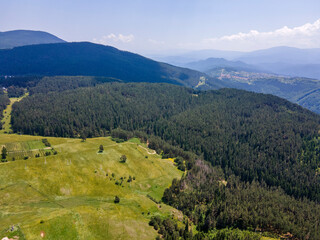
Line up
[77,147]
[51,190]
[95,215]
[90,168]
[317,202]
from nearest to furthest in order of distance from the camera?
1. [95,215]
2. [51,190]
3. [90,168]
4. [317,202]
5. [77,147]

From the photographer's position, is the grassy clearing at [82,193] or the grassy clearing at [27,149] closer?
the grassy clearing at [82,193]

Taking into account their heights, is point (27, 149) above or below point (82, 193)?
above

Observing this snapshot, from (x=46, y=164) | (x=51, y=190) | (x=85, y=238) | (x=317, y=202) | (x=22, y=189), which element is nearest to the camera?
(x=85, y=238)

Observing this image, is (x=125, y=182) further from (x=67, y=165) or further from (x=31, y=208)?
(x=31, y=208)

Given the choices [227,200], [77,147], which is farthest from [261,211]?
[77,147]

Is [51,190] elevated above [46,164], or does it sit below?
below

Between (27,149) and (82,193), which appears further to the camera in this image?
(27,149)

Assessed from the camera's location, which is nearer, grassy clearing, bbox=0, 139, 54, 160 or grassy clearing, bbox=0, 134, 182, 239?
grassy clearing, bbox=0, 134, 182, 239

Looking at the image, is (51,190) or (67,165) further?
(67,165)
